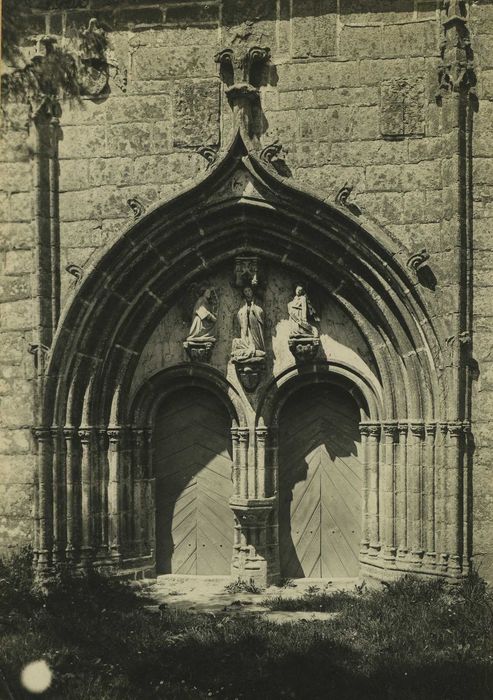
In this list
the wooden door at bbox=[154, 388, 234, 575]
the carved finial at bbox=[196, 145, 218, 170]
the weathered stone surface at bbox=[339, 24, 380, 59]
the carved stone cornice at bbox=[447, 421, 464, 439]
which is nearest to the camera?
the carved stone cornice at bbox=[447, 421, 464, 439]

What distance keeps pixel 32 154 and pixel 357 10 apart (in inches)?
150

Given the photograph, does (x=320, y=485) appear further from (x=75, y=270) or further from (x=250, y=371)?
(x=75, y=270)

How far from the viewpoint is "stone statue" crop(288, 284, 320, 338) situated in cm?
904

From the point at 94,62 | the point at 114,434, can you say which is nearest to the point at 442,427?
the point at 114,434

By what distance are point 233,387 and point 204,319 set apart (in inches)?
32.6

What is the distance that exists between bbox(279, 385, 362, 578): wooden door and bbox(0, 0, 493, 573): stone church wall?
149cm

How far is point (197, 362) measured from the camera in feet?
30.4

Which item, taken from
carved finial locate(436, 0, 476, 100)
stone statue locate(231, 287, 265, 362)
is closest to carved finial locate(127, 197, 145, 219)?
stone statue locate(231, 287, 265, 362)

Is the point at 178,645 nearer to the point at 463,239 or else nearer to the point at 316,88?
the point at 463,239

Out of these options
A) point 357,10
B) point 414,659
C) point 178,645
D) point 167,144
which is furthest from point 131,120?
point 414,659

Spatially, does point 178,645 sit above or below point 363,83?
below

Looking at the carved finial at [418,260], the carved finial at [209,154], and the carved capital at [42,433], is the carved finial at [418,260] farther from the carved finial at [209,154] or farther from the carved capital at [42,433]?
the carved capital at [42,433]

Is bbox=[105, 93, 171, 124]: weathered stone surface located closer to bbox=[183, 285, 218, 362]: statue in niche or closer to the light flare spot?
bbox=[183, 285, 218, 362]: statue in niche

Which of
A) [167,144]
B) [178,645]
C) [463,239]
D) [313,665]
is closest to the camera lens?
[313,665]
